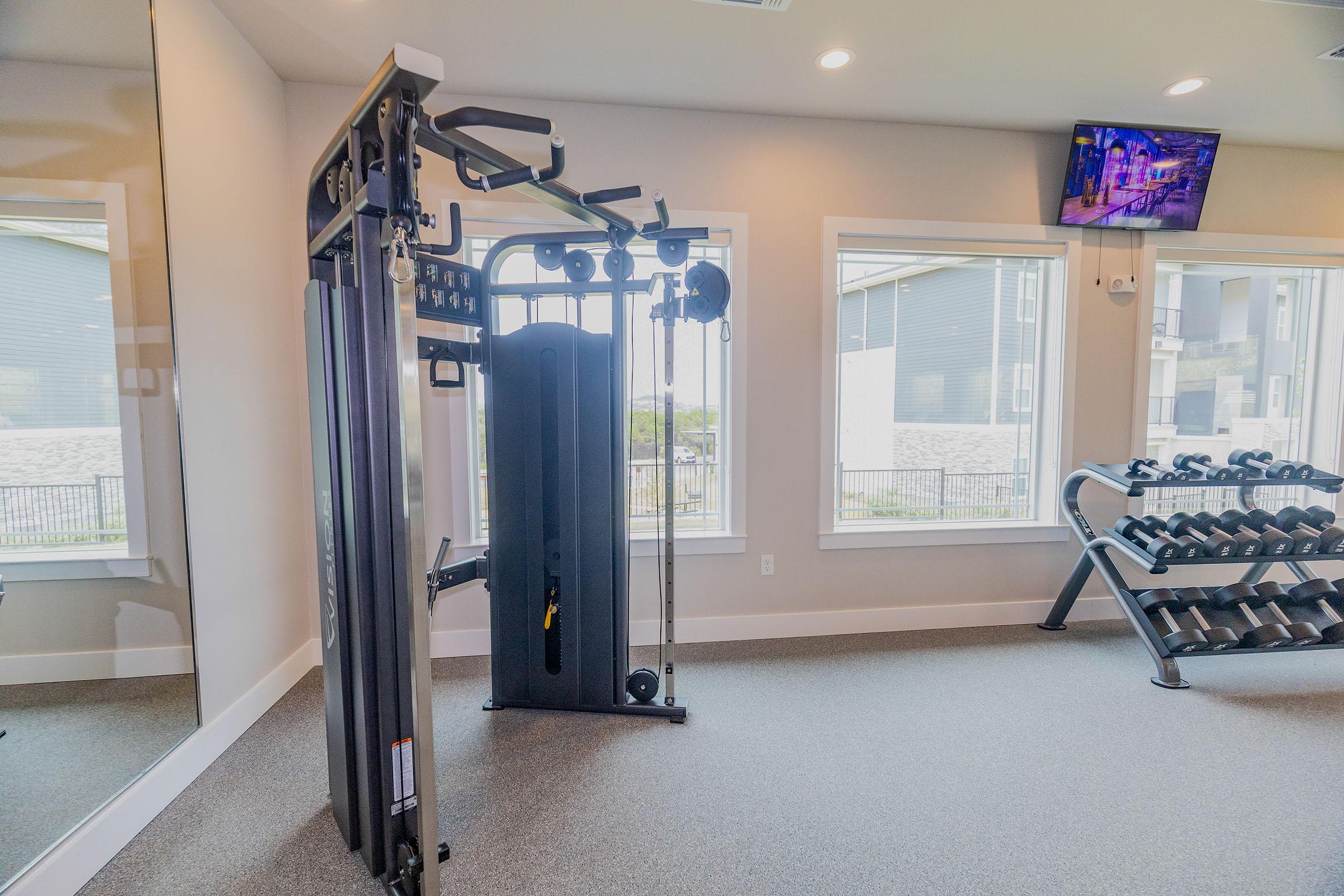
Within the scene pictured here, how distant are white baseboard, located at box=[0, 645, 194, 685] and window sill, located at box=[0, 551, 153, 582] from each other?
0.62 ft

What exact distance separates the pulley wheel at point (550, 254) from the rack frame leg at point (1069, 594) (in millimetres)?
3060

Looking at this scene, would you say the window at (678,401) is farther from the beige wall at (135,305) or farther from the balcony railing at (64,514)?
the balcony railing at (64,514)

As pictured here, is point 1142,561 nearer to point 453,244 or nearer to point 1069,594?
point 1069,594

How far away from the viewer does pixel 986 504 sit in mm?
3387

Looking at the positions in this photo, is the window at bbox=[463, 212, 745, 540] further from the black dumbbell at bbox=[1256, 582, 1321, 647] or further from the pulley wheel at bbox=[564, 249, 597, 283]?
the black dumbbell at bbox=[1256, 582, 1321, 647]

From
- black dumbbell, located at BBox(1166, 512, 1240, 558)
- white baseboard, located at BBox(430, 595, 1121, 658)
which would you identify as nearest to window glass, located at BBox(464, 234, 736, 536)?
white baseboard, located at BBox(430, 595, 1121, 658)

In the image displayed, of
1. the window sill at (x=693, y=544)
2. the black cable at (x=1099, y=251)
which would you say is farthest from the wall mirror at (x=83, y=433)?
the black cable at (x=1099, y=251)

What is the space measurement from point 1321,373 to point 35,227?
6066 millimetres

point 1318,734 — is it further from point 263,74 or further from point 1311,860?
point 263,74

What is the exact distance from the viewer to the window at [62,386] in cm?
133

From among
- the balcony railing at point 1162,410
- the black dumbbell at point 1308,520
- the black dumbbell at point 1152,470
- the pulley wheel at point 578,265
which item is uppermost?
the pulley wheel at point 578,265

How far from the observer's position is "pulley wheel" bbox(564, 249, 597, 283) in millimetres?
2234

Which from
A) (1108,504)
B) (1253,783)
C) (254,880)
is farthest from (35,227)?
(1108,504)

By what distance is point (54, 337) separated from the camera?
1.44m
